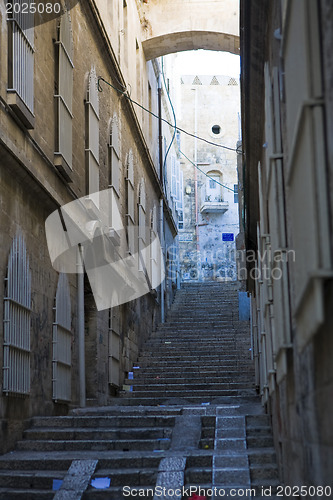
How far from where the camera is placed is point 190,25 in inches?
781

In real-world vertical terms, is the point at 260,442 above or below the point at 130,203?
below

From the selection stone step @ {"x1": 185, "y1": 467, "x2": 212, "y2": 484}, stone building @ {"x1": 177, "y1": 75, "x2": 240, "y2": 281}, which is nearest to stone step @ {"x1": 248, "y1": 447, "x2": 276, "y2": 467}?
Answer: stone step @ {"x1": 185, "y1": 467, "x2": 212, "y2": 484}

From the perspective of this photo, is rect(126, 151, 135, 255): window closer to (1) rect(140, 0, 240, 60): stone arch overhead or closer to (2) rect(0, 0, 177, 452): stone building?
(2) rect(0, 0, 177, 452): stone building

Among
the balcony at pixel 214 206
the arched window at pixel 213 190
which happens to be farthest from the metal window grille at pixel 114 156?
the arched window at pixel 213 190

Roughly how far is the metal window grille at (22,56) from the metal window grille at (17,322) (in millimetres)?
1733

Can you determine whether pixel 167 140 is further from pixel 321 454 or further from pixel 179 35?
pixel 321 454

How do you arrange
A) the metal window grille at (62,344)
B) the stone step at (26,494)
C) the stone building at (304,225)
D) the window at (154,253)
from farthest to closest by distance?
the window at (154,253), the metal window grille at (62,344), the stone step at (26,494), the stone building at (304,225)

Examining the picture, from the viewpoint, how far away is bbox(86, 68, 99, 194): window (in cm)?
1259

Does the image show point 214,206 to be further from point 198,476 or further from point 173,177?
point 198,476

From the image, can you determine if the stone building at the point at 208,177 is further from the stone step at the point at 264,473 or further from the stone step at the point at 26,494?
the stone step at the point at 26,494

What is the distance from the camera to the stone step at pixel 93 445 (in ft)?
28.4

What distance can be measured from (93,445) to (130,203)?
8.93 meters

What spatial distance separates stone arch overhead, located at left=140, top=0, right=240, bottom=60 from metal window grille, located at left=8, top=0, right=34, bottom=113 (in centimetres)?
1092

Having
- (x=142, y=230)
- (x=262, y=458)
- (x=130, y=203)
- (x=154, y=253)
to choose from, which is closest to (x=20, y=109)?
(x=262, y=458)
